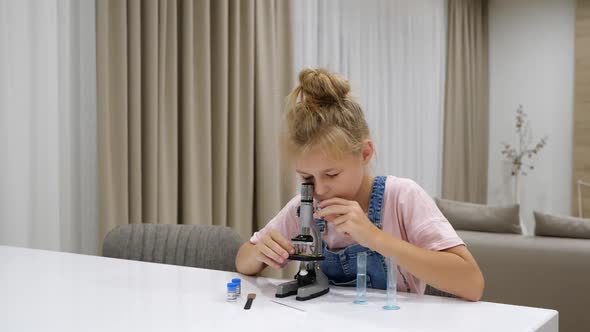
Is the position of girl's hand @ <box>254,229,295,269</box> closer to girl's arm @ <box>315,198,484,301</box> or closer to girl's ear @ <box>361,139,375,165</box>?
girl's arm @ <box>315,198,484,301</box>

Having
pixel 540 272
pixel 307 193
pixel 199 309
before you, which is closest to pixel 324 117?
pixel 307 193

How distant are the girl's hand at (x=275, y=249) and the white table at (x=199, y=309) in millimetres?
60

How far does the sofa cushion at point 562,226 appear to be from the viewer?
3.16 metres

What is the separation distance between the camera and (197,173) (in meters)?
3.38

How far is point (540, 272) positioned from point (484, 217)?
446 mm

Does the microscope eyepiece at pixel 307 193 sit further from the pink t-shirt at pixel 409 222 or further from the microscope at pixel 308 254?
the pink t-shirt at pixel 409 222

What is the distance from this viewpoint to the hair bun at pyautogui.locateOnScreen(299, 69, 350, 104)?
1486 mm

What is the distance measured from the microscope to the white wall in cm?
573

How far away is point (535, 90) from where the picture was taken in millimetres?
6715

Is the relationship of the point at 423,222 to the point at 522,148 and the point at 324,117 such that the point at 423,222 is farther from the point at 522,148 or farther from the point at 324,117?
the point at 522,148

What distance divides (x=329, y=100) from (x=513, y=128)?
5828mm

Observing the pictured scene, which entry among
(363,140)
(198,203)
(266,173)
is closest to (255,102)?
(266,173)

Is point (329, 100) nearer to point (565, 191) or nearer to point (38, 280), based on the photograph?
point (38, 280)

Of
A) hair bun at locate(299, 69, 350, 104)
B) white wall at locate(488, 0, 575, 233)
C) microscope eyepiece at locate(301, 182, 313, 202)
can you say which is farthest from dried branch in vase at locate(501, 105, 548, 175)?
microscope eyepiece at locate(301, 182, 313, 202)
